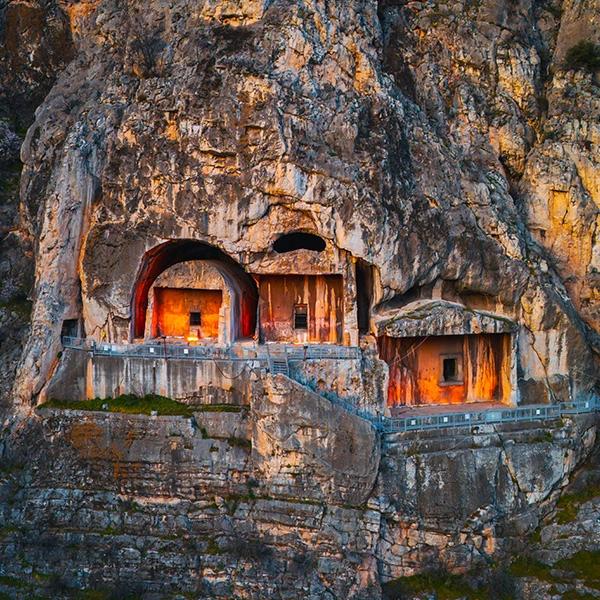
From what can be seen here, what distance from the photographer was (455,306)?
32062mm

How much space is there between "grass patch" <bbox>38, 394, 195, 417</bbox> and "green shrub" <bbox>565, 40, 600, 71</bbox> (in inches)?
784

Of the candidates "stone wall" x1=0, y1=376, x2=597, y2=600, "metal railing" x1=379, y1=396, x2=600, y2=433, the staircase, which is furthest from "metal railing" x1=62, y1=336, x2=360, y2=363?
"metal railing" x1=379, y1=396, x2=600, y2=433

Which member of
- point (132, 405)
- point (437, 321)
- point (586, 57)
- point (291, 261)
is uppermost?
point (586, 57)

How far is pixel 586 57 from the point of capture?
116ft

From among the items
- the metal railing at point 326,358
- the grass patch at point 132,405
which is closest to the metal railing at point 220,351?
the metal railing at point 326,358

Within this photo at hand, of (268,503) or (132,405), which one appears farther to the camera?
(132,405)

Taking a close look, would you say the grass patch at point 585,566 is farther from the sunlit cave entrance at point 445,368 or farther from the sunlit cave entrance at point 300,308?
the sunlit cave entrance at point 300,308

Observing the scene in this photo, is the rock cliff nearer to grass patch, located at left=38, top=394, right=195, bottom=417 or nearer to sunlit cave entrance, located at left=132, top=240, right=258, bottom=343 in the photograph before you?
grass patch, located at left=38, top=394, right=195, bottom=417

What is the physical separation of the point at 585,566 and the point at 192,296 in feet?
54.7

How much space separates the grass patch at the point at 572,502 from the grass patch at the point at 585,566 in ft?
4.26

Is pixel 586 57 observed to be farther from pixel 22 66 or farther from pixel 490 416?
pixel 22 66

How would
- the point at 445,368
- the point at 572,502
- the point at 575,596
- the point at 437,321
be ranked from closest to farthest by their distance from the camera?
the point at 575,596, the point at 572,502, the point at 437,321, the point at 445,368

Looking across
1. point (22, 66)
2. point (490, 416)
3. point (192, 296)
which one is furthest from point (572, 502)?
point (22, 66)

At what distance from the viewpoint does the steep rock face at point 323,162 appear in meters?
30.8
